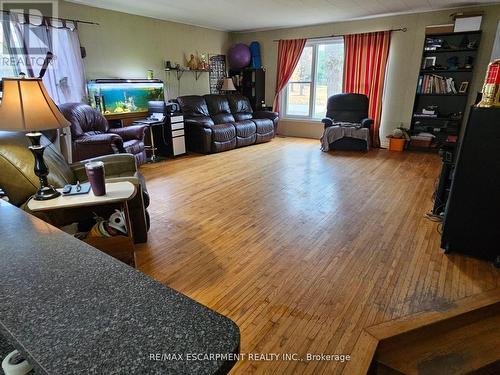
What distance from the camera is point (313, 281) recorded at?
1975 millimetres

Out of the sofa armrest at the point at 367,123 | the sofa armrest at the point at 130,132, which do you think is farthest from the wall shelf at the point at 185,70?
the sofa armrest at the point at 367,123

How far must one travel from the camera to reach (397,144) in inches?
218

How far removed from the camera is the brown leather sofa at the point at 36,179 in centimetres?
181

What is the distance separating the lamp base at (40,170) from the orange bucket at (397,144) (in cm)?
533

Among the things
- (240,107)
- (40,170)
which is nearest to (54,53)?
(40,170)

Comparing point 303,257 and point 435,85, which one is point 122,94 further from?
point 435,85

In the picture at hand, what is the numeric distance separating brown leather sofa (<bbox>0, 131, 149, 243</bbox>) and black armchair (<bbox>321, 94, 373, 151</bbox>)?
13.2 ft

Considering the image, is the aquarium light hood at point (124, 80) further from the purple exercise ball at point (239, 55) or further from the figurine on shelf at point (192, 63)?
the purple exercise ball at point (239, 55)

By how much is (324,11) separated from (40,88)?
4.61m

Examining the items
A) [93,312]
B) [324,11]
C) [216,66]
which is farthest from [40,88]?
[216,66]

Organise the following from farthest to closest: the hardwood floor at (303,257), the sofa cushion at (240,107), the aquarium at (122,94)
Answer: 1. the sofa cushion at (240,107)
2. the aquarium at (122,94)
3. the hardwood floor at (303,257)

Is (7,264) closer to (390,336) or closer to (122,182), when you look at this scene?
(122,182)

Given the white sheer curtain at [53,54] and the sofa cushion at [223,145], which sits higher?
the white sheer curtain at [53,54]

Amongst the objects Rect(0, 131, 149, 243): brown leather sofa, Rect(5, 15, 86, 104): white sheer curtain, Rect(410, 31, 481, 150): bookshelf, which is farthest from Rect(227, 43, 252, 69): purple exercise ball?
Rect(0, 131, 149, 243): brown leather sofa
